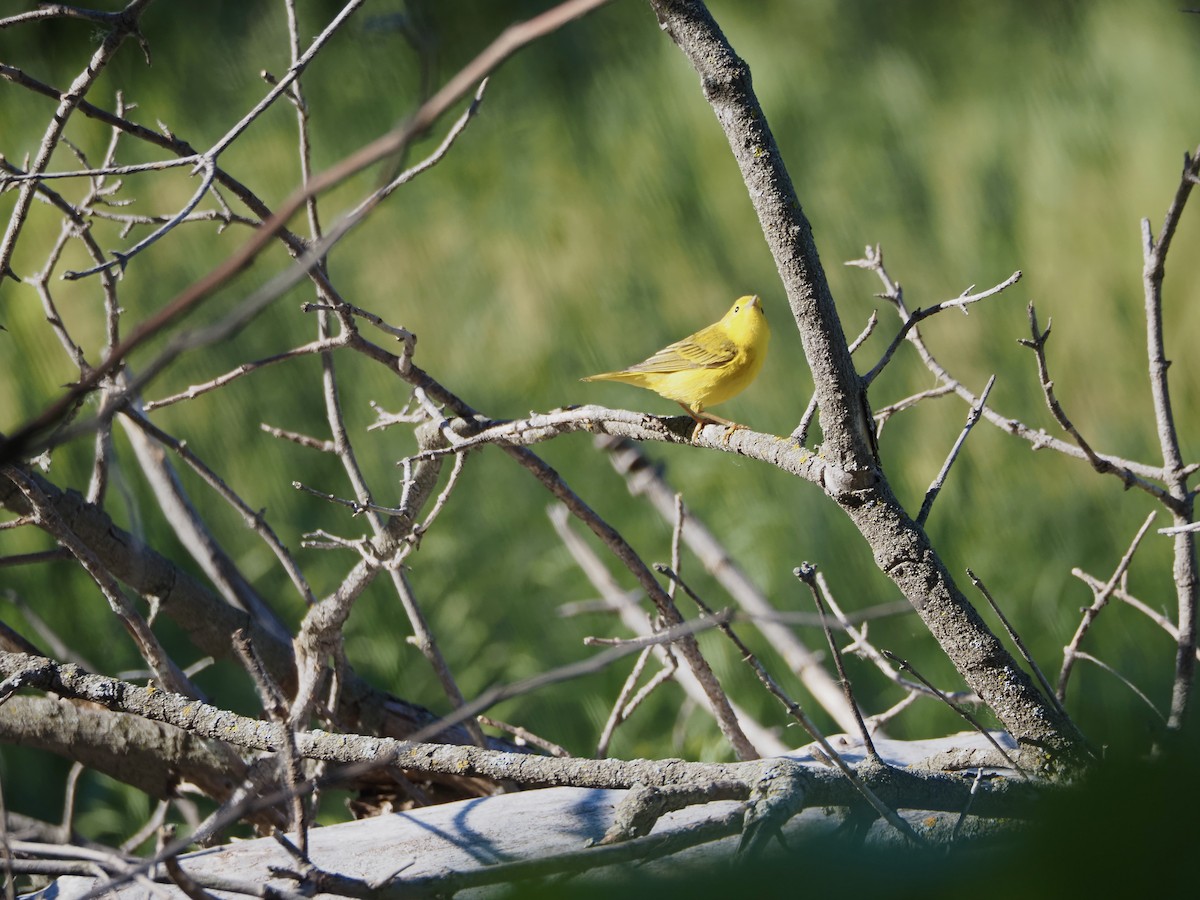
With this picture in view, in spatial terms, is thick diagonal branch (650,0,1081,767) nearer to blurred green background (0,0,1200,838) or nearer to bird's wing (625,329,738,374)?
bird's wing (625,329,738,374)

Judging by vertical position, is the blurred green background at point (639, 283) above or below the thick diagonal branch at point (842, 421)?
above

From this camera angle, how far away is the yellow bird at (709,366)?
1.99m

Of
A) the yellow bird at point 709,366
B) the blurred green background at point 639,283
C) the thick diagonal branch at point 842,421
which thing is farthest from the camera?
the blurred green background at point 639,283

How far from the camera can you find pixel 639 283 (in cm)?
369

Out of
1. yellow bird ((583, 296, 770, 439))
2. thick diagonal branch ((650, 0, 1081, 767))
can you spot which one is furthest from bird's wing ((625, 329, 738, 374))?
thick diagonal branch ((650, 0, 1081, 767))

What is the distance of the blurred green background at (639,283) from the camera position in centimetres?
305

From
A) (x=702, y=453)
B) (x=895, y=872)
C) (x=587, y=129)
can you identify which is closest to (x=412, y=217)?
(x=587, y=129)

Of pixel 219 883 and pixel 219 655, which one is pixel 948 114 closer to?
pixel 219 655

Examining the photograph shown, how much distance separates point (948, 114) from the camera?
3711mm

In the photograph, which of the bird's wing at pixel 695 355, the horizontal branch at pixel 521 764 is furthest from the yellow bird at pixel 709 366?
the horizontal branch at pixel 521 764

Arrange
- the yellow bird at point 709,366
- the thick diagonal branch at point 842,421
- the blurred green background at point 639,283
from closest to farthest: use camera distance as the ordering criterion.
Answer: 1. the thick diagonal branch at point 842,421
2. the yellow bird at point 709,366
3. the blurred green background at point 639,283

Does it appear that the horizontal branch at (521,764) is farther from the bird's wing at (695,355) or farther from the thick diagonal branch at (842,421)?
the bird's wing at (695,355)

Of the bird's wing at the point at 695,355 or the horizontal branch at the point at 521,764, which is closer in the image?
the horizontal branch at the point at 521,764

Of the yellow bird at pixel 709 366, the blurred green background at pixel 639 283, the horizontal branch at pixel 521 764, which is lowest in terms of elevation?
the horizontal branch at pixel 521 764
